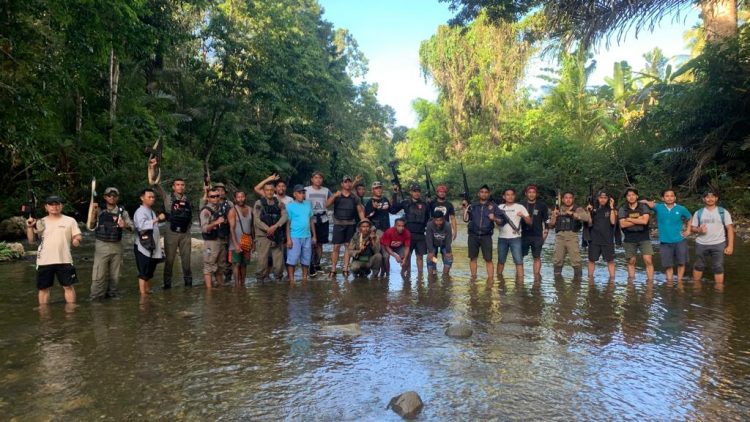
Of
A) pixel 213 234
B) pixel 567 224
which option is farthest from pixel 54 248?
pixel 567 224

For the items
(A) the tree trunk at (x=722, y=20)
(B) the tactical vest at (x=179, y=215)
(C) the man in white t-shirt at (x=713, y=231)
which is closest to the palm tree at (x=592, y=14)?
(A) the tree trunk at (x=722, y=20)

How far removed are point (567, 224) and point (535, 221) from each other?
57 cm

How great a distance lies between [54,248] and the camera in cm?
717

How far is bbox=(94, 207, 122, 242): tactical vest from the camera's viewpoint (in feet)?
25.4

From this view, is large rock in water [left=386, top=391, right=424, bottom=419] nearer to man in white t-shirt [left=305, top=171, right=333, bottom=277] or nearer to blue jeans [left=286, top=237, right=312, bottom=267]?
blue jeans [left=286, top=237, right=312, bottom=267]

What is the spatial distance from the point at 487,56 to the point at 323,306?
37161mm

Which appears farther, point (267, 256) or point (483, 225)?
point (483, 225)

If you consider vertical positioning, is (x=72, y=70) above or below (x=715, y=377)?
above

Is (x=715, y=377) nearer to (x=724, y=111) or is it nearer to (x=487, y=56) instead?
(x=724, y=111)

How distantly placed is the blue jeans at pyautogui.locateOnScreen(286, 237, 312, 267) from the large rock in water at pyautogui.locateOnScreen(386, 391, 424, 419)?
5748 mm

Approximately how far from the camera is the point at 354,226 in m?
10.1

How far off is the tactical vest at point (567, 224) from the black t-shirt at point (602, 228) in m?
0.28

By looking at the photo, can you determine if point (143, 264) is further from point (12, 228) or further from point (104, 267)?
point (12, 228)

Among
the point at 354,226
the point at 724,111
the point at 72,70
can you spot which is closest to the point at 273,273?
the point at 354,226
